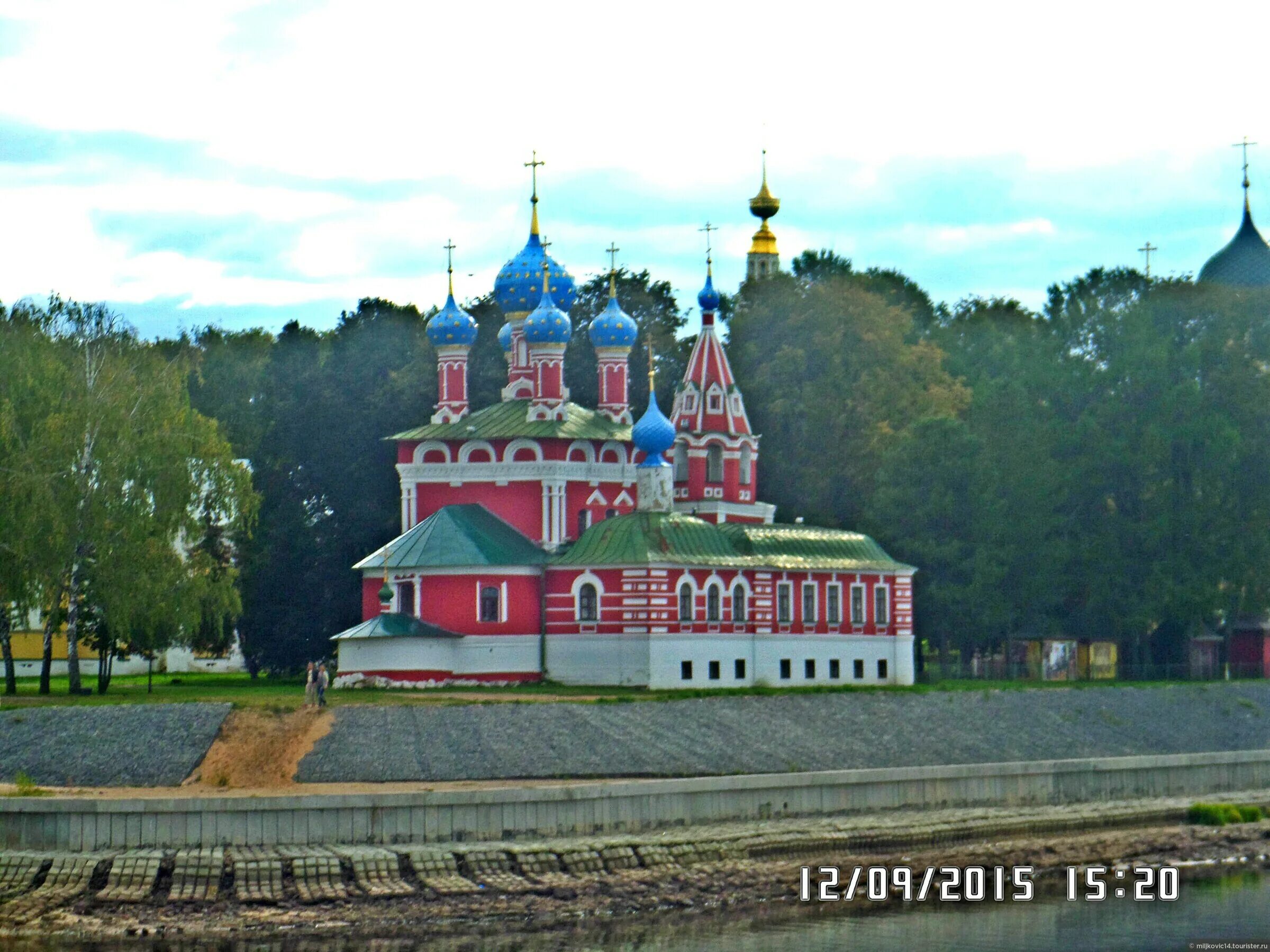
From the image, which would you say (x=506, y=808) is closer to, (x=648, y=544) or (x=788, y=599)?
(x=648, y=544)

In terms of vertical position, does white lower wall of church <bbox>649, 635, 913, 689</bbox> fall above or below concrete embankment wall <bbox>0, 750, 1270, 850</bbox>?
above

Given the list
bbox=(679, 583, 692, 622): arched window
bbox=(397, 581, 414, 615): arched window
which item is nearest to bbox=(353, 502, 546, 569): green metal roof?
bbox=(397, 581, 414, 615): arched window

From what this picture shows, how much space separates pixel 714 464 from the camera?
56.8m

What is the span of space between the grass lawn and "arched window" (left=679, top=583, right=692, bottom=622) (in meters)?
2.01

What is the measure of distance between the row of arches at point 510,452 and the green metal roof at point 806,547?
3549mm

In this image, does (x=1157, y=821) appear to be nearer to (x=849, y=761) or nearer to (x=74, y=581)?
(x=849, y=761)

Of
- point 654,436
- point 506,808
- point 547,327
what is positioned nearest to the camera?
point 506,808

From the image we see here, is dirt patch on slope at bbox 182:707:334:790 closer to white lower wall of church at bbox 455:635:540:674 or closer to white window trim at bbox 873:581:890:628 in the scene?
white lower wall of church at bbox 455:635:540:674

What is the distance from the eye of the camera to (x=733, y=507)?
185 ft

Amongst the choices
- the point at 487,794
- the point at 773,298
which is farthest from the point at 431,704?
the point at 773,298

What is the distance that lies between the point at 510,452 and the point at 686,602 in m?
6.10

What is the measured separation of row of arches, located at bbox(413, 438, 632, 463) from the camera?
176 feet

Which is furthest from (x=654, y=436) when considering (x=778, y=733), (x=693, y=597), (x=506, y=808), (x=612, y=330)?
(x=506, y=808)

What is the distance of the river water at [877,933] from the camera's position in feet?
96.8
